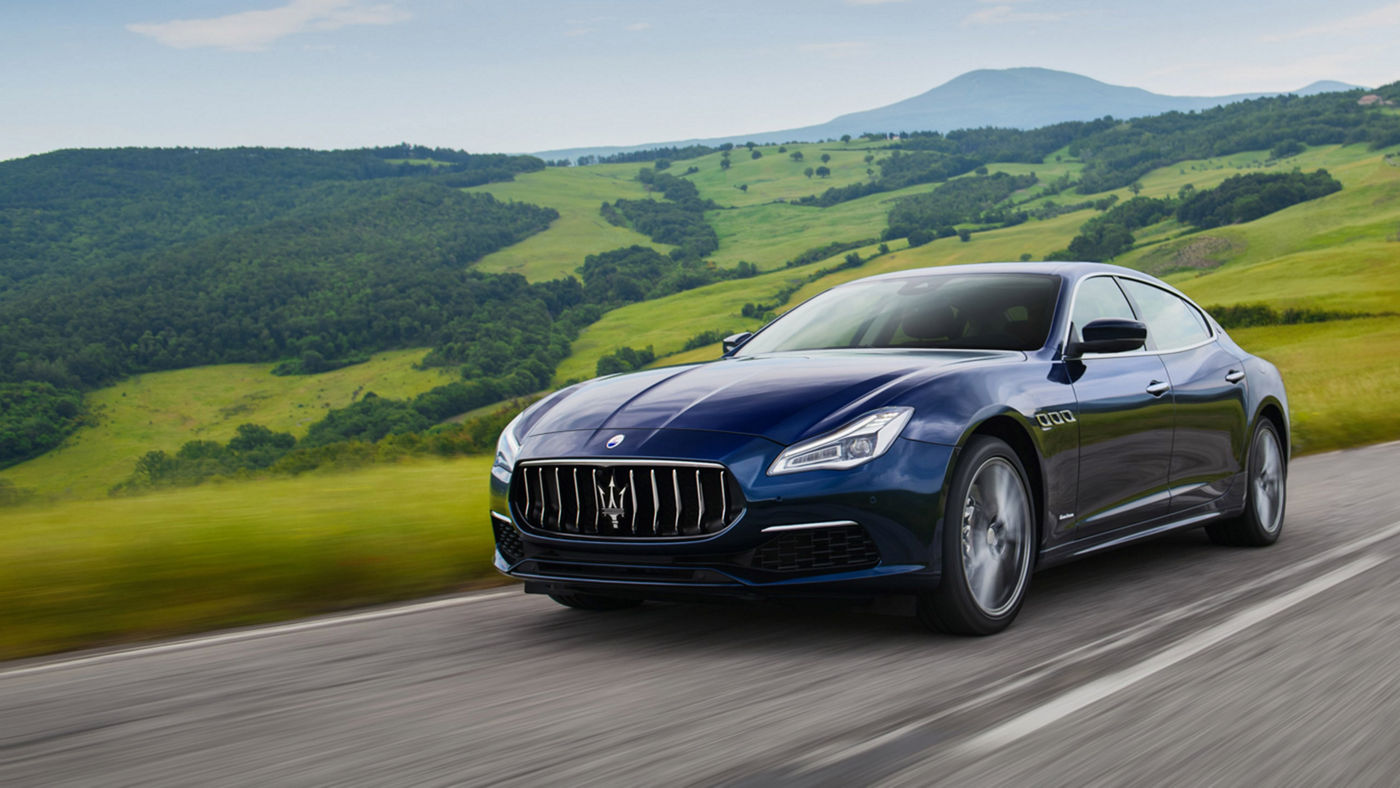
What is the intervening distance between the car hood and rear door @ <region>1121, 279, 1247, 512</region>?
52.9 inches

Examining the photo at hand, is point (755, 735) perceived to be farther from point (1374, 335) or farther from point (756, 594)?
point (1374, 335)

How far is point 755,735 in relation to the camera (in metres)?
3.36

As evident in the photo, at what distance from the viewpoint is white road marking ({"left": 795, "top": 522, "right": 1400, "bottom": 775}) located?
10.5 ft

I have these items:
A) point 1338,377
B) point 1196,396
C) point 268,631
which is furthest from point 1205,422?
point 1338,377

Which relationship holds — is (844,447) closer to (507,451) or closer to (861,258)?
(507,451)

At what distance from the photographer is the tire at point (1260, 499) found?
6891 millimetres

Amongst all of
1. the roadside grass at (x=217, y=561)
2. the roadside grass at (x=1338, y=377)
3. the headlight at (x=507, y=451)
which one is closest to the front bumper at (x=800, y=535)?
the headlight at (x=507, y=451)

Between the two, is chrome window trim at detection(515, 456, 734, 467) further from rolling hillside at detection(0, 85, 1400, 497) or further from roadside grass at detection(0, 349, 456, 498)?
roadside grass at detection(0, 349, 456, 498)

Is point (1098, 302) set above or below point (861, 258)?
above

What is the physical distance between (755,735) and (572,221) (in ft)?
572

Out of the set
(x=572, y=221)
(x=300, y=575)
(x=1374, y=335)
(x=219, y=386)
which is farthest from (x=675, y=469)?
(x=572, y=221)

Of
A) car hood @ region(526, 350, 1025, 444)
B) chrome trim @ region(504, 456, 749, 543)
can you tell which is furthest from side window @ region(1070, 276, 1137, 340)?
chrome trim @ region(504, 456, 749, 543)

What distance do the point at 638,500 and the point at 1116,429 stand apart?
228cm

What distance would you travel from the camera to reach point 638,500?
175 inches
